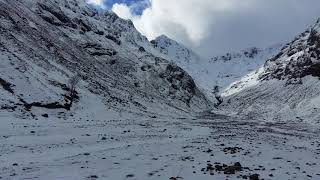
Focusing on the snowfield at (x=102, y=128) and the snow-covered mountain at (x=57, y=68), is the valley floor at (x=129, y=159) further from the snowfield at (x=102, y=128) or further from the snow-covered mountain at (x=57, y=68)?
the snow-covered mountain at (x=57, y=68)

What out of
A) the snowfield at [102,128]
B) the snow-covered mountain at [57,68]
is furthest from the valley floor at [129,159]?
the snow-covered mountain at [57,68]

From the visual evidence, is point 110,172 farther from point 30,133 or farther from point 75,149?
point 30,133

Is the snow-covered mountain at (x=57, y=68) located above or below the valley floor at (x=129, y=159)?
above

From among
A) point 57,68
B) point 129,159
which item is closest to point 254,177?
point 129,159

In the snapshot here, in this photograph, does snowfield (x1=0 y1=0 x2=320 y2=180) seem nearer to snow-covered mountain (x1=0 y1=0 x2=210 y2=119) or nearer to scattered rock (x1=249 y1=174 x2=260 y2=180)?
scattered rock (x1=249 y1=174 x2=260 y2=180)

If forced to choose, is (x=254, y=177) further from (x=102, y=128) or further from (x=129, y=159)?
(x=102, y=128)

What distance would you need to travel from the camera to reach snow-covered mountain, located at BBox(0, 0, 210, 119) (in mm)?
75431

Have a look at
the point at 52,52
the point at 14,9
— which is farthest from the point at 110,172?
the point at 14,9

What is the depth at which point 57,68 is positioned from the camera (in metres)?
112

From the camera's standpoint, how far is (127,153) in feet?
119

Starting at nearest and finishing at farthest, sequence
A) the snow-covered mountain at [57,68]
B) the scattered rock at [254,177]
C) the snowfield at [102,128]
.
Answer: the scattered rock at [254,177]
the snowfield at [102,128]
the snow-covered mountain at [57,68]

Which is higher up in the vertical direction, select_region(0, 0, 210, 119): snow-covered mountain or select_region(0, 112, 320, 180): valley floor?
select_region(0, 0, 210, 119): snow-covered mountain

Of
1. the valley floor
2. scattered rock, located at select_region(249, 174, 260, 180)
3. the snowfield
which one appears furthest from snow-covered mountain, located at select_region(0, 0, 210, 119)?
scattered rock, located at select_region(249, 174, 260, 180)

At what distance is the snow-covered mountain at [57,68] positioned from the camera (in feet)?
247
